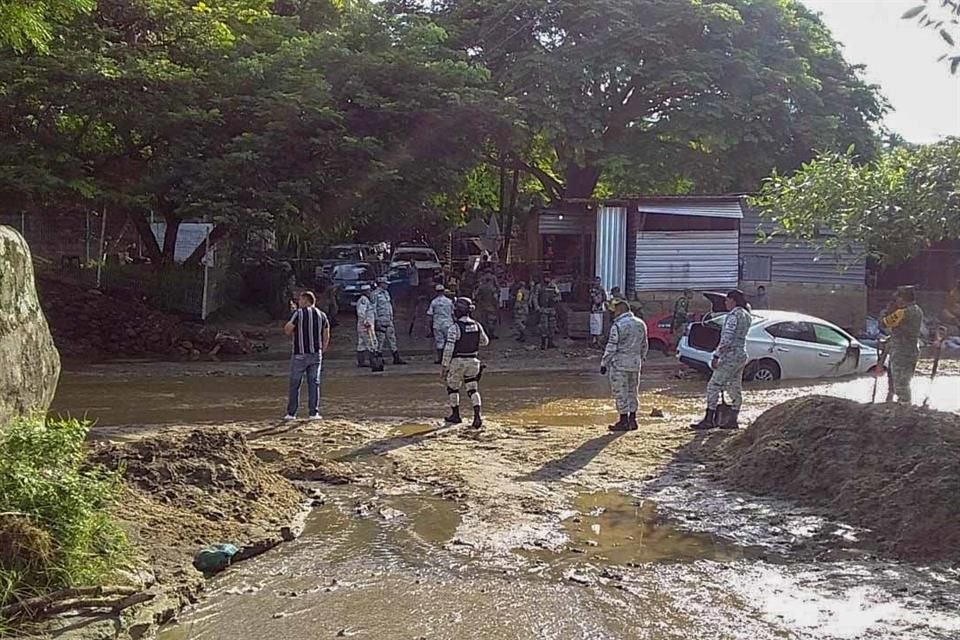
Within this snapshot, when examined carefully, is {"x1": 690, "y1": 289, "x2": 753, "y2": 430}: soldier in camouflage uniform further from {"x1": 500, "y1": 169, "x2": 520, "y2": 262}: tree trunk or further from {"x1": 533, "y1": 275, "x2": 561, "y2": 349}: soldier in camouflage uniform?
{"x1": 500, "y1": 169, "x2": 520, "y2": 262}: tree trunk

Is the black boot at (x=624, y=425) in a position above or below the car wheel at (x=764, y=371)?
below

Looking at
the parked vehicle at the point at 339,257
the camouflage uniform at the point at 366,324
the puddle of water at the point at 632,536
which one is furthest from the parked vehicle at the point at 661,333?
the puddle of water at the point at 632,536

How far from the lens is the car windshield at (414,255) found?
30.9 m

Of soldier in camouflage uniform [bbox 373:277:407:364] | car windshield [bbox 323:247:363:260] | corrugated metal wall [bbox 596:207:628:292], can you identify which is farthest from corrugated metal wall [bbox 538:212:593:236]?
soldier in camouflage uniform [bbox 373:277:407:364]

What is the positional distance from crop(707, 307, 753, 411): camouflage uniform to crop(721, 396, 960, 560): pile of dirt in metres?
1.43

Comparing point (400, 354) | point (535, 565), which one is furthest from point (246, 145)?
→ point (535, 565)

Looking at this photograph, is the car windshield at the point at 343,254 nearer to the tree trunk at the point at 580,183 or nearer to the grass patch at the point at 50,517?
the tree trunk at the point at 580,183

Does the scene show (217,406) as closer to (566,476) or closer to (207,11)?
(566,476)

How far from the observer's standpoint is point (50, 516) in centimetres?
566

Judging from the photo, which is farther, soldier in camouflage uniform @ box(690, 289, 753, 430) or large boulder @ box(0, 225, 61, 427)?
soldier in camouflage uniform @ box(690, 289, 753, 430)

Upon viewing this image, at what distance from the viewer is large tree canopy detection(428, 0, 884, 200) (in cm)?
2506

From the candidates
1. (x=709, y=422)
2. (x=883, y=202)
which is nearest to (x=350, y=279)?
(x=709, y=422)

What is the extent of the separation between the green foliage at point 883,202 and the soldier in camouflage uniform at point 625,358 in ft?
9.25

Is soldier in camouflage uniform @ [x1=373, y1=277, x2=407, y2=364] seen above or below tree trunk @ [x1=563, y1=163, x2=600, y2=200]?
below
